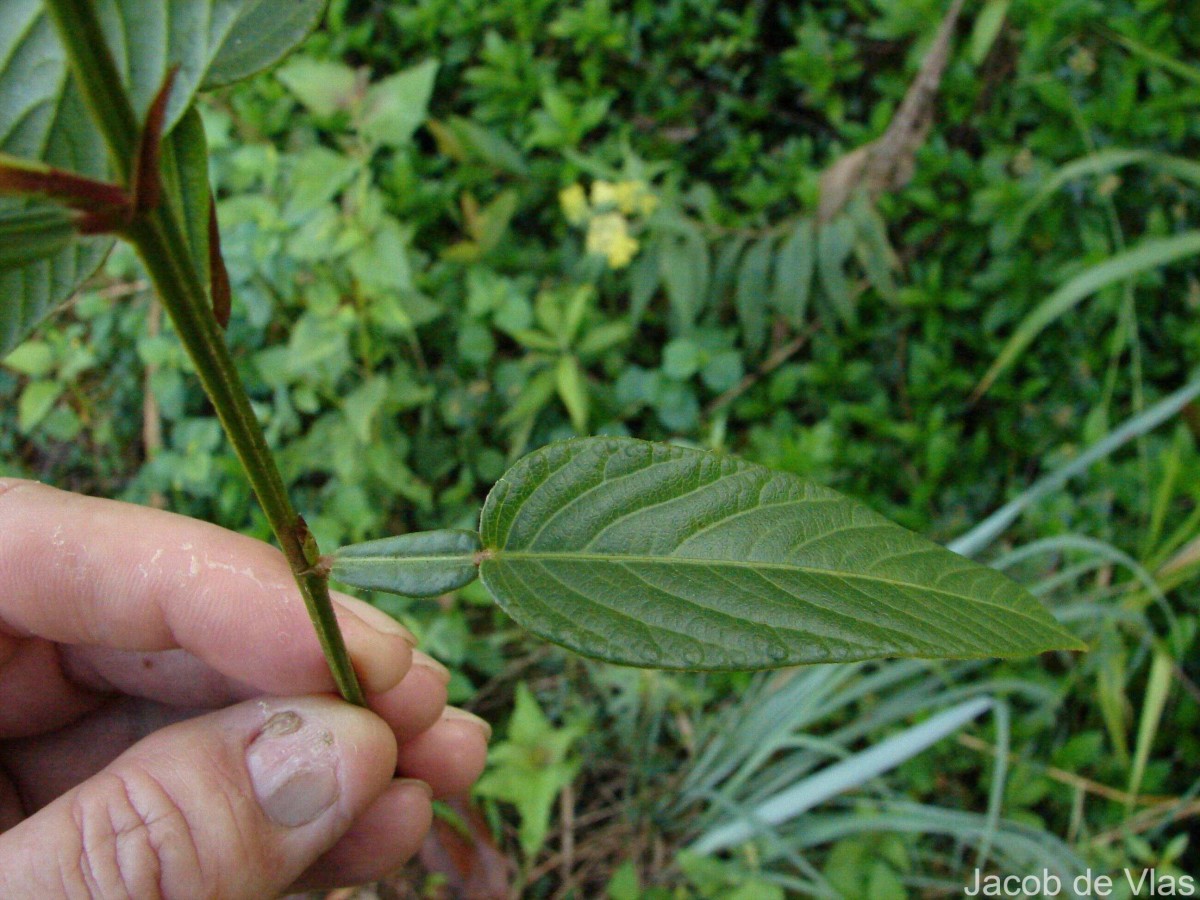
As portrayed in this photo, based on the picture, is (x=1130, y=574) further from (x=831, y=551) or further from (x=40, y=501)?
(x=40, y=501)

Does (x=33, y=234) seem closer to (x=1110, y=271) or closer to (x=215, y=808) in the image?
(x=215, y=808)

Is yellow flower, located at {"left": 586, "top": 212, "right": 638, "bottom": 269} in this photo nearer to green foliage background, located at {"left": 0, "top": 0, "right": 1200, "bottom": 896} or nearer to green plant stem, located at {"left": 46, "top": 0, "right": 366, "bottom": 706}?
green foliage background, located at {"left": 0, "top": 0, "right": 1200, "bottom": 896}

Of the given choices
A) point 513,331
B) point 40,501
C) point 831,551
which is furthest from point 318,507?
point 831,551

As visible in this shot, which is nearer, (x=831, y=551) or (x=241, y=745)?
(x=831, y=551)

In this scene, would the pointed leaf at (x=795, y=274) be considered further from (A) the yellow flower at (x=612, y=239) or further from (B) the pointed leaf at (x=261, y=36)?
(B) the pointed leaf at (x=261, y=36)

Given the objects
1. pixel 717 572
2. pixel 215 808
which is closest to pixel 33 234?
pixel 717 572

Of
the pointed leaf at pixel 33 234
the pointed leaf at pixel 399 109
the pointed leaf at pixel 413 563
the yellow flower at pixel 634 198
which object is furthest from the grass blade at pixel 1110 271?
the pointed leaf at pixel 33 234
